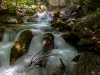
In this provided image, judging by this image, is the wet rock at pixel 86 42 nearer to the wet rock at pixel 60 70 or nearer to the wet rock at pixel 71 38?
the wet rock at pixel 60 70

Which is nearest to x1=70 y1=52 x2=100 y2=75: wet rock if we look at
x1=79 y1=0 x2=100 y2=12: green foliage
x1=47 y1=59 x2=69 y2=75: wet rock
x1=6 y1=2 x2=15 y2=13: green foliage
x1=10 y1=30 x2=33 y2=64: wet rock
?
x1=47 y1=59 x2=69 y2=75: wet rock

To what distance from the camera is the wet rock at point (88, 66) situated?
13.2 ft

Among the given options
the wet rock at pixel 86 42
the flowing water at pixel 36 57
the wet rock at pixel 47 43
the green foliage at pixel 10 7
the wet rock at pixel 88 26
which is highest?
the green foliage at pixel 10 7

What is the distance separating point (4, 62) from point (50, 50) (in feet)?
5.91

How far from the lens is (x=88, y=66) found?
4195 millimetres

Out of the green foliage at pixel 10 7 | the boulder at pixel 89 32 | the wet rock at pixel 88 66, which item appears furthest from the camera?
the green foliage at pixel 10 7

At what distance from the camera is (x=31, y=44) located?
6.61 m

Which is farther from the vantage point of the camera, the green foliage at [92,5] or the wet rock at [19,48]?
the green foliage at [92,5]

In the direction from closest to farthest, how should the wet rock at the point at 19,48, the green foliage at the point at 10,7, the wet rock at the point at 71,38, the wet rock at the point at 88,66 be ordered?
the wet rock at the point at 88,66 < the wet rock at the point at 19,48 < the wet rock at the point at 71,38 < the green foliage at the point at 10,7

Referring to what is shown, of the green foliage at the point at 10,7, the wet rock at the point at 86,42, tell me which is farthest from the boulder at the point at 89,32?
the green foliage at the point at 10,7

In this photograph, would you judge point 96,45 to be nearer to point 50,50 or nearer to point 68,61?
point 68,61

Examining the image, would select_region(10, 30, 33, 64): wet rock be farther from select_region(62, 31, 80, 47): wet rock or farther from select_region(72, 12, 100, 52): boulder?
select_region(72, 12, 100, 52): boulder

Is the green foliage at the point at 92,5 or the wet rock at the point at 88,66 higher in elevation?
the green foliage at the point at 92,5

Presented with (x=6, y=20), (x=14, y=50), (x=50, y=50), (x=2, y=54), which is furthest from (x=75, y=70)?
(x=6, y=20)
